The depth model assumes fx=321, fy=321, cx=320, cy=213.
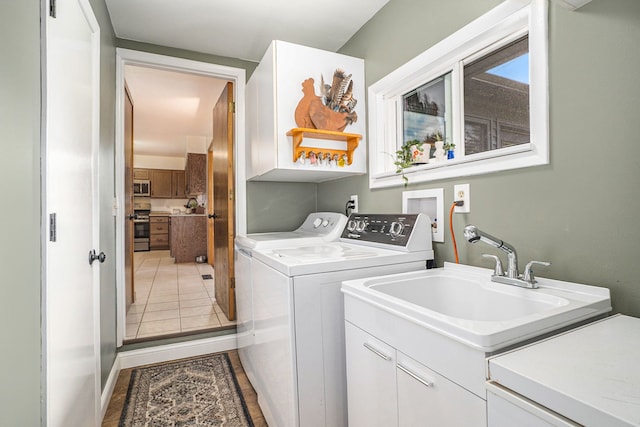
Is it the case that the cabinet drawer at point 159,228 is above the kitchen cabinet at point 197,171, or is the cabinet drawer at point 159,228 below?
below

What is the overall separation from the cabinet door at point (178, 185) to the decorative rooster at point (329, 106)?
7.40 m

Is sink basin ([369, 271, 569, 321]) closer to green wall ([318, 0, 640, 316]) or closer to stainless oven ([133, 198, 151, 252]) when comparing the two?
green wall ([318, 0, 640, 316])

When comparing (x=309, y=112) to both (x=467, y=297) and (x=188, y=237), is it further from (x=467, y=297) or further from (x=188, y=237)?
(x=188, y=237)

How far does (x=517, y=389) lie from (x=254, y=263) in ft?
4.75

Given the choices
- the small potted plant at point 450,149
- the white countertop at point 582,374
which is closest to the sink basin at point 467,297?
the white countertop at point 582,374

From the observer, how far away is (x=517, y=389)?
0.61m

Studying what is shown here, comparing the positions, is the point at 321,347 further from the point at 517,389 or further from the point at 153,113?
the point at 153,113

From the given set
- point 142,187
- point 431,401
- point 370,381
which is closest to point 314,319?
point 370,381

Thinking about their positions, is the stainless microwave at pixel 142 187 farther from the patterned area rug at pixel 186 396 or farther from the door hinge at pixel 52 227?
the door hinge at pixel 52 227

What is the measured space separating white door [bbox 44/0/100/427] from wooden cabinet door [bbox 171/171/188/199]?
7.32 metres

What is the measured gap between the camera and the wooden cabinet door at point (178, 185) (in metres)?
8.55

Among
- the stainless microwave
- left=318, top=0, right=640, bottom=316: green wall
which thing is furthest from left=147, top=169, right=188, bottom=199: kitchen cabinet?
left=318, top=0, right=640, bottom=316: green wall

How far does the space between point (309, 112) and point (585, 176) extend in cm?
141

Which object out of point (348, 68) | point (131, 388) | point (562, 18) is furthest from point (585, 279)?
point (131, 388)
